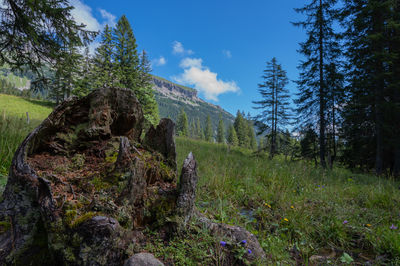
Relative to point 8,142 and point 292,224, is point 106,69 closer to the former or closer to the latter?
Answer: point 8,142

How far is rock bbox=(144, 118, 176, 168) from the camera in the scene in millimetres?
2119

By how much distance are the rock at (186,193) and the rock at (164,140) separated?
533 millimetres

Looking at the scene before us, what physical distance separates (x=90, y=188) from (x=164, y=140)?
971mm

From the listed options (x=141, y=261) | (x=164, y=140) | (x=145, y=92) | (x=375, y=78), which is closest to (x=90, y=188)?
(x=141, y=261)

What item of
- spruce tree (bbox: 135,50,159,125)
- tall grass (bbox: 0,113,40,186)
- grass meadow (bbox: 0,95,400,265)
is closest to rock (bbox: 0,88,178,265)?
Result: grass meadow (bbox: 0,95,400,265)

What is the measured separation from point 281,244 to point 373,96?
36.3ft

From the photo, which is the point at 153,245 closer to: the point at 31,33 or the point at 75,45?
the point at 31,33

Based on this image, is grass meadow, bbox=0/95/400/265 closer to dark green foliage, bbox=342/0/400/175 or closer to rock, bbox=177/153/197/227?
rock, bbox=177/153/197/227

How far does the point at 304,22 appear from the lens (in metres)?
11.0

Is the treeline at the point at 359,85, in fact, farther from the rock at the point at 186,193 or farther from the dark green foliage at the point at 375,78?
the rock at the point at 186,193

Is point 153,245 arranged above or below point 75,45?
below

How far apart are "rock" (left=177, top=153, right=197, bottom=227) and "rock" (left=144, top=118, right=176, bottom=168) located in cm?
53

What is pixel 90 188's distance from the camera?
56.2 inches

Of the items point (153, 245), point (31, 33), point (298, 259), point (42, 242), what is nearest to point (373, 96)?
point (298, 259)
